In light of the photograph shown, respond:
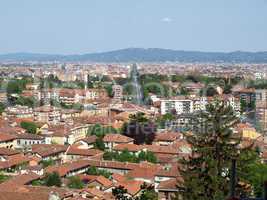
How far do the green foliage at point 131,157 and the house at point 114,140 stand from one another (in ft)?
4.90

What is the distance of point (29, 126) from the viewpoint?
1978 cm

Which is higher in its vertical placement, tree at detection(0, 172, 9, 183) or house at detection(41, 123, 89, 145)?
tree at detection(0, 172, 9, 183)

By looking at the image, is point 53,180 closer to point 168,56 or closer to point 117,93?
point 117,93

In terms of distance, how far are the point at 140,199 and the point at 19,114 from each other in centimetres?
1550

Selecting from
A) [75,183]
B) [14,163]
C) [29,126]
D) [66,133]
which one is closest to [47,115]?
[29,126]

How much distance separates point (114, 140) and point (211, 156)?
10691 mm

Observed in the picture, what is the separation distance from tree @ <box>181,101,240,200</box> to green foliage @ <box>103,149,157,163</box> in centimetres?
780

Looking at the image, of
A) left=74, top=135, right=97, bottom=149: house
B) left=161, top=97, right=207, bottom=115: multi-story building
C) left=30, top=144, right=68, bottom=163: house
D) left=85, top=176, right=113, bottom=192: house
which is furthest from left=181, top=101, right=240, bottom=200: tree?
left=161, top=97, right=207, bottom=115: multi-story building

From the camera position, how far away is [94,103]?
2659 centimetres

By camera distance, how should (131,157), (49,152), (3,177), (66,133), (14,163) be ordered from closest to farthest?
(3,177) → (14,163) → (131,157) → (49,152) → (66,133)

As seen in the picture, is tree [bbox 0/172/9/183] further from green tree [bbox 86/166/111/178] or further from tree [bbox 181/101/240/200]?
tree [bbox 181/101/240/200]

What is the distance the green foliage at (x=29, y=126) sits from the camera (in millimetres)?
19469

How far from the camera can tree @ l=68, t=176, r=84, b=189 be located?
10906 mm

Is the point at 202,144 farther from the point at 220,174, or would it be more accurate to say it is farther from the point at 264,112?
the point at 264,112
